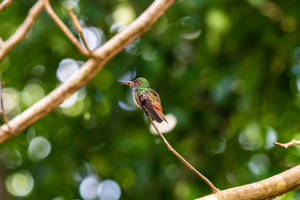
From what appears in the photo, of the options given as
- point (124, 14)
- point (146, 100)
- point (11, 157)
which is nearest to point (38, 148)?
point (11, 157)

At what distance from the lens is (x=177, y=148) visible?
19.4 feet

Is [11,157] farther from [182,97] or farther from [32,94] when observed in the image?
[182,97]

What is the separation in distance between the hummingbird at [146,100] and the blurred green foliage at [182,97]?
191cm

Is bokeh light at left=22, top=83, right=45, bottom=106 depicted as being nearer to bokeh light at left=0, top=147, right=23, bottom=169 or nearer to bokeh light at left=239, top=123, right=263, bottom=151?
bokeh light at left=0, top=147, right=23, bottom=169

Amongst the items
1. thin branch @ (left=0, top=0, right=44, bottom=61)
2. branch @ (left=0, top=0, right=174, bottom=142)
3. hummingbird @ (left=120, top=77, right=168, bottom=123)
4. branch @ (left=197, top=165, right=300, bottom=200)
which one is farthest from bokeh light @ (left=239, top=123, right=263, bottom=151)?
thin branch @ (left=0, top=0, right=44, bottom=61)

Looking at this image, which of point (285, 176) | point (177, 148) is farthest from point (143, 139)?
point (285, 176)

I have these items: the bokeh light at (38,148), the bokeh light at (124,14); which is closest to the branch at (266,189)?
the bokeh light at (124,14)

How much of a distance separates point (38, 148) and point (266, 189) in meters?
5.05

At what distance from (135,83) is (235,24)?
2704 mm

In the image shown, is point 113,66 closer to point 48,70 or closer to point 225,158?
point 48,70

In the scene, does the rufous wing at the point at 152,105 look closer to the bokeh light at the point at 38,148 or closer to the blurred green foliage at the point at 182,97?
the blurred green foliage at the point at 182,97

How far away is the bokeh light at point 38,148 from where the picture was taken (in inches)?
269

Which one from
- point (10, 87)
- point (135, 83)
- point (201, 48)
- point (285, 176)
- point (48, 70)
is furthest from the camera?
point (10, 87)

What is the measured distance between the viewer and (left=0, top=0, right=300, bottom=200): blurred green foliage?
18.0 ft
